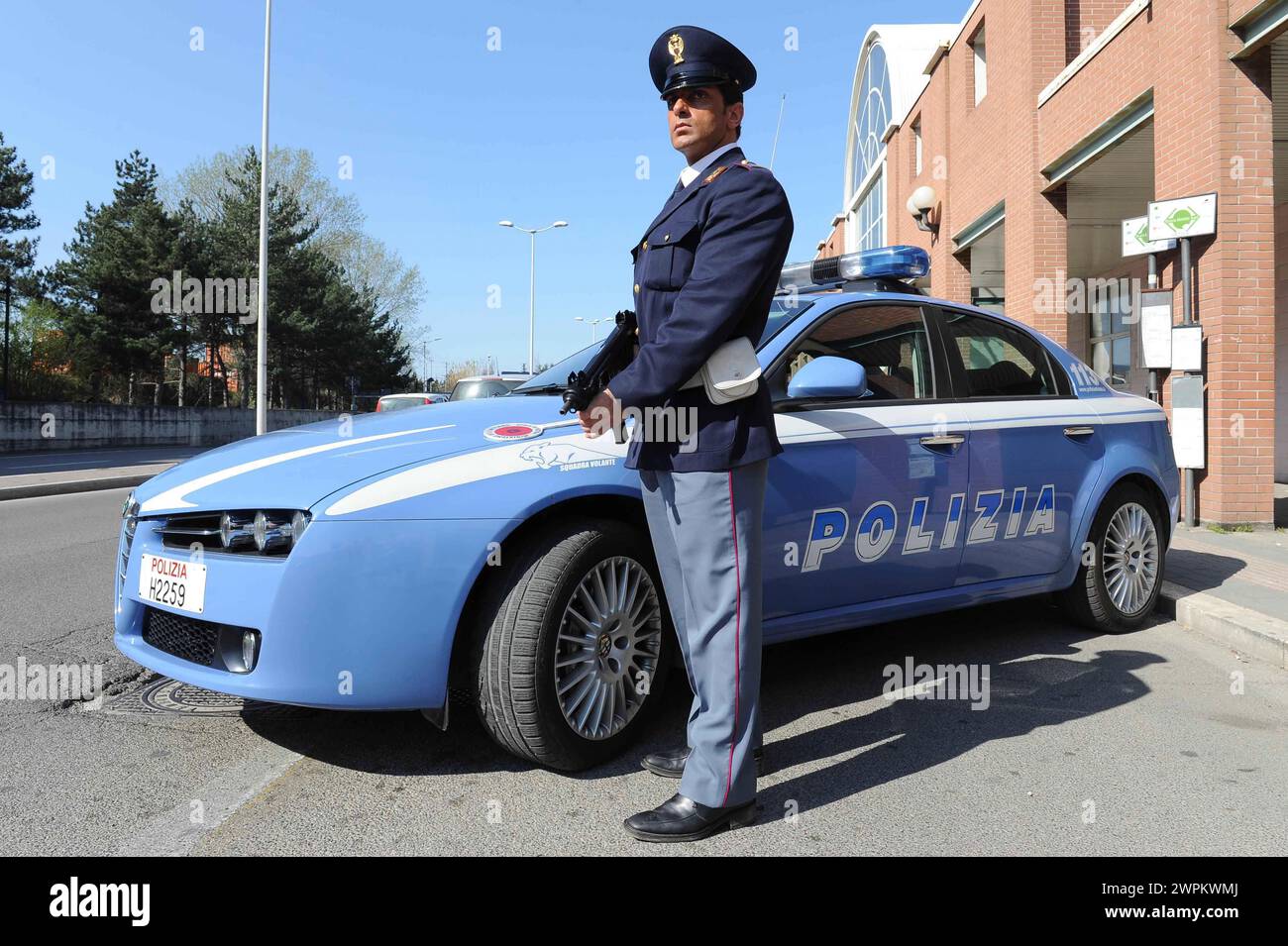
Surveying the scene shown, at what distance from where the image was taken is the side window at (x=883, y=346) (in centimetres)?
370

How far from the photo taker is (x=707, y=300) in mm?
2406

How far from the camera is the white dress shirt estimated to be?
2.62m

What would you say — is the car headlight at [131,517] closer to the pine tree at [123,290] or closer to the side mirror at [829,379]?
the side mirror at [829,379]

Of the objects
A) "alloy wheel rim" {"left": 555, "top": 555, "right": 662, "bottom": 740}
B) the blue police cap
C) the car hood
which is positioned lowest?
"alloy wheel rim" {"left": 555, "top": 555, "right": 662, "bottom": 740}

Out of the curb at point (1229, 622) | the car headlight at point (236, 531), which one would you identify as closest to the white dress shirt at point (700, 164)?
the car headlight at point (236, 531)

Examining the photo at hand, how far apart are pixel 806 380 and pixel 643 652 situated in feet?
3.51

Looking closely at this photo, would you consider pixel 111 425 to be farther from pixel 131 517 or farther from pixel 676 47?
pixel 676 47

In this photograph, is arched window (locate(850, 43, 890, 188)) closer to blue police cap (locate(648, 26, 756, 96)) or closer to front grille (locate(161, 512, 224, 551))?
blue police cap (locate(648, 26, 756, 96))

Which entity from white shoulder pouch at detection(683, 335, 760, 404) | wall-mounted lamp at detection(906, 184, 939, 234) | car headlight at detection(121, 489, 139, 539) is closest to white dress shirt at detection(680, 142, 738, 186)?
white shoulder pouch at detection(683, 335, 760, 404)

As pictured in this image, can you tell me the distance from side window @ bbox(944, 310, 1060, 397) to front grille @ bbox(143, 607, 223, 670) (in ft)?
10.2

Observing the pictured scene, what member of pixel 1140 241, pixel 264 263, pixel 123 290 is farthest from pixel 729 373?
pixel 123 290

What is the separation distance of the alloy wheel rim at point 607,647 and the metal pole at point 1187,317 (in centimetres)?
761

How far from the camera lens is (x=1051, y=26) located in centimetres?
1271
